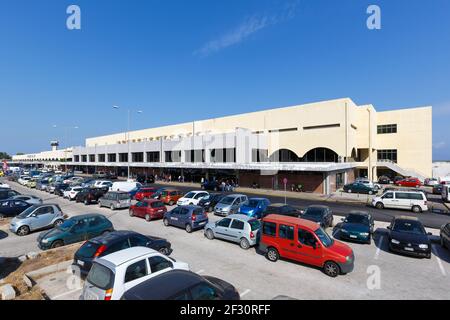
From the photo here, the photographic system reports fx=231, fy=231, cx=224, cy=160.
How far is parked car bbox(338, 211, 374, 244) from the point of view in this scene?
1227cm

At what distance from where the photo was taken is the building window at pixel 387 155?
49.2 meters

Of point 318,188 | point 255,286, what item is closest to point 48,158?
point 318,188

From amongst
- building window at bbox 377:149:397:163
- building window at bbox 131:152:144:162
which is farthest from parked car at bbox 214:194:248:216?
building window at bbox 377:149:397:163

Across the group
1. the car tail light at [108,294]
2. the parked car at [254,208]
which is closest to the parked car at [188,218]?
the parked car at [254,208]

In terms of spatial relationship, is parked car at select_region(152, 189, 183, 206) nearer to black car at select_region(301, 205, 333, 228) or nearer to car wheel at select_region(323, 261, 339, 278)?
black car at select_region(301, 205, 333, 228)

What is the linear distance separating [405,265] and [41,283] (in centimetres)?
1408

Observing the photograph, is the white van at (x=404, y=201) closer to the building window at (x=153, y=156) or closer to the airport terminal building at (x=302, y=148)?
the airport terminal building at (x=302, y=148)

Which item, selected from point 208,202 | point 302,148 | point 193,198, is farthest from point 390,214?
point 302,148

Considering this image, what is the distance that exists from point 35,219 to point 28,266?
20.5ft

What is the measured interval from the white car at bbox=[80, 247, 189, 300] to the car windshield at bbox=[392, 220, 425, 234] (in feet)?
38.4

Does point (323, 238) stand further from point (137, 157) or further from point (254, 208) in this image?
point (137, 157)

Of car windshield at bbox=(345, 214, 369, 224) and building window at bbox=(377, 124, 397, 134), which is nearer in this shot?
car windshield at bbox=(345, 214, 369, 224)

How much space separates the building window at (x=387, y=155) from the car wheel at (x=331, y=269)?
51352mm
